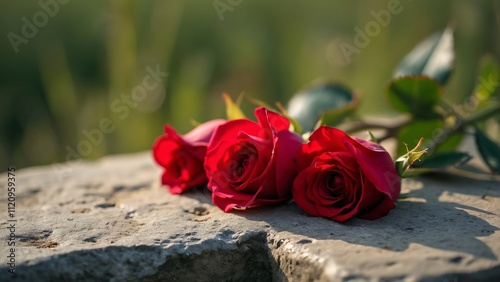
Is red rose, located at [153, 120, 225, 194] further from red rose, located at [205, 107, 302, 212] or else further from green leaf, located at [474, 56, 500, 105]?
green leaf, located at [474, 56, 500, 105]

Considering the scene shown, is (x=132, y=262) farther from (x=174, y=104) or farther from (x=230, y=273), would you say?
(x=174, y=104)

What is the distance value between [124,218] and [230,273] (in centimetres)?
20

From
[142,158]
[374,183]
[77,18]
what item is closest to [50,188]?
[142,158]

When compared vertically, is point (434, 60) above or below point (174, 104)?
above

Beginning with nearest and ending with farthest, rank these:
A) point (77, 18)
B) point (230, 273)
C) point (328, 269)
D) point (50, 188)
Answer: point (328, 269)
point (230, 273)
point (50, 188)
point (77, 18)

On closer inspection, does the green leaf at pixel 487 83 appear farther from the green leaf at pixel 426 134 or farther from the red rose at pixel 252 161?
the red rose at pixel 252 161

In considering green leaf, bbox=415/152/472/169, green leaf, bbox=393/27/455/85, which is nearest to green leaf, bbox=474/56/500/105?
green leaf, bbox=393/27/455/85

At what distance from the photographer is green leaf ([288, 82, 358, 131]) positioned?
3.95ft

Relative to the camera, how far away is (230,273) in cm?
80

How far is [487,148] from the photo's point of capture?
111 centimetres

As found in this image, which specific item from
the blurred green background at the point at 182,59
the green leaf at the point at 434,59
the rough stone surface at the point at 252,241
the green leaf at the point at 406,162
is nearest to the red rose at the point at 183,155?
the rough stone surface at the point at 252,241

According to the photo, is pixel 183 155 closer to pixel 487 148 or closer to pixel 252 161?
pixel 252 161

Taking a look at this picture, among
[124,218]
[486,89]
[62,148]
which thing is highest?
[486,89]

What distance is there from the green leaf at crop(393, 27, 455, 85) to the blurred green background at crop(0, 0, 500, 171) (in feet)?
1.17
